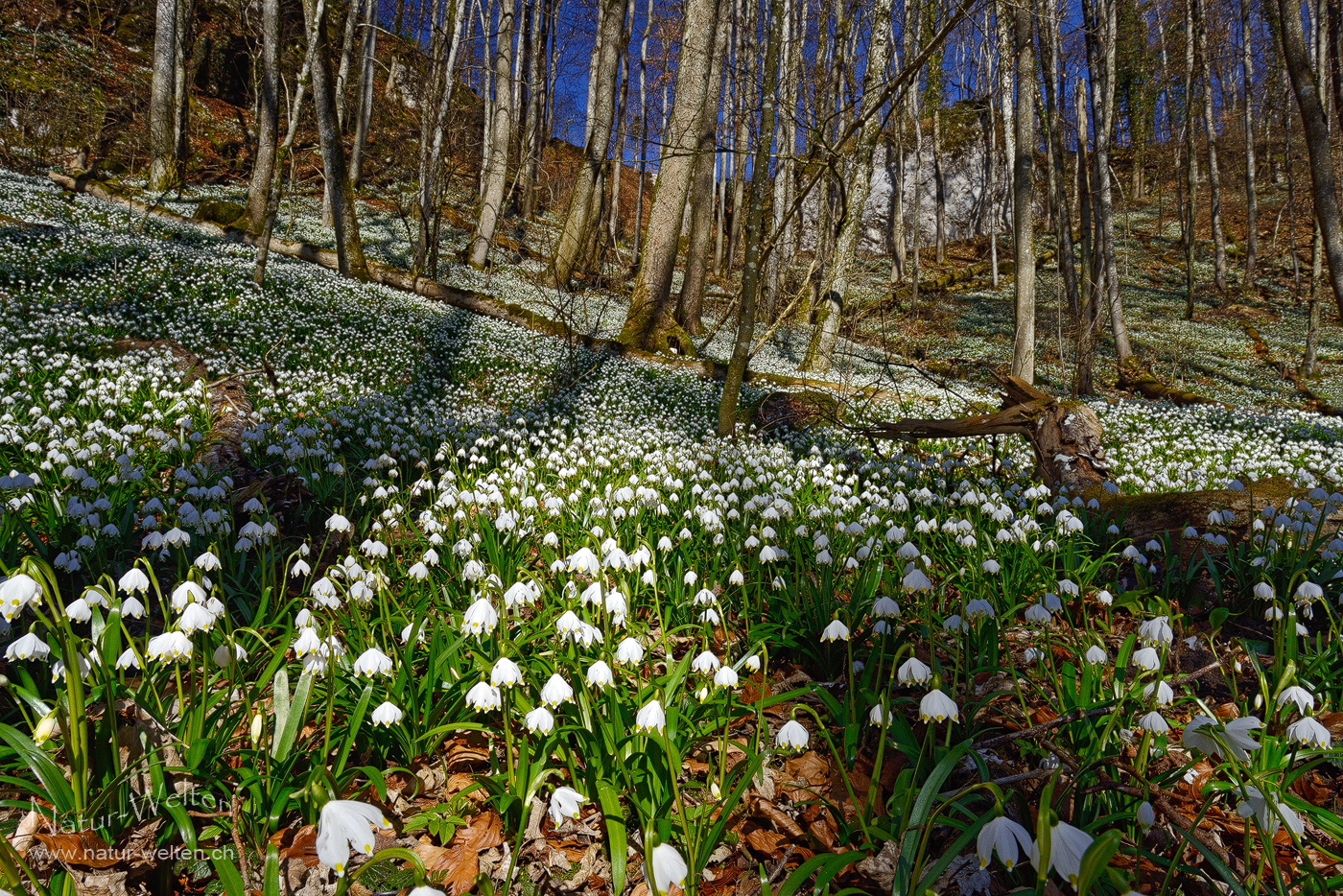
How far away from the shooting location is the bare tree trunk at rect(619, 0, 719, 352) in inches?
438

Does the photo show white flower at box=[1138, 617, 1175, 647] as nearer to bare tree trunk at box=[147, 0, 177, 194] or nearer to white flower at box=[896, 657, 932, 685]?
white flower at box=[896, 657, 932, 685]

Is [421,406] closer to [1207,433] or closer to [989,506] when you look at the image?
[989,506]

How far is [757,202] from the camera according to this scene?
261 inches

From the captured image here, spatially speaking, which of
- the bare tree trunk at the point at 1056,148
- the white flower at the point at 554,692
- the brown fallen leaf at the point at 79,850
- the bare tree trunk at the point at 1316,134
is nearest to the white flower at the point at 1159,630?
the white flower at the point at 554,692

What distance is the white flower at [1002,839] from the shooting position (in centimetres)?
125

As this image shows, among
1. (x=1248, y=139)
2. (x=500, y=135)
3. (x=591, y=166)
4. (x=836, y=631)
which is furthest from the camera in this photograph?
(x=1248, y=139)

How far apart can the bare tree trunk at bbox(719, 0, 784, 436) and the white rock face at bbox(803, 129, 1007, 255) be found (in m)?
33.5

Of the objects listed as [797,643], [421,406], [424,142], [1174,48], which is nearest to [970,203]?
[1174,48]

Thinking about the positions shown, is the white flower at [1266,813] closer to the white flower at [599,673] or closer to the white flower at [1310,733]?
the white flower at [1310,733]

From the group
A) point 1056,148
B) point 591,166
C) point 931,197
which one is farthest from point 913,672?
point 931,197

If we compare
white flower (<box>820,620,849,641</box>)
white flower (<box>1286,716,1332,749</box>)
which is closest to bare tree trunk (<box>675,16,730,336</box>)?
white flower (<box>820,620,849,641</box>)

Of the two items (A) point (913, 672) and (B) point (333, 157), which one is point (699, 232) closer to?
(B) point (333, 157)

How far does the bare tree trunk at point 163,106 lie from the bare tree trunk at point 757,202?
1764 centimetres

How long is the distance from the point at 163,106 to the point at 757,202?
724 inches
